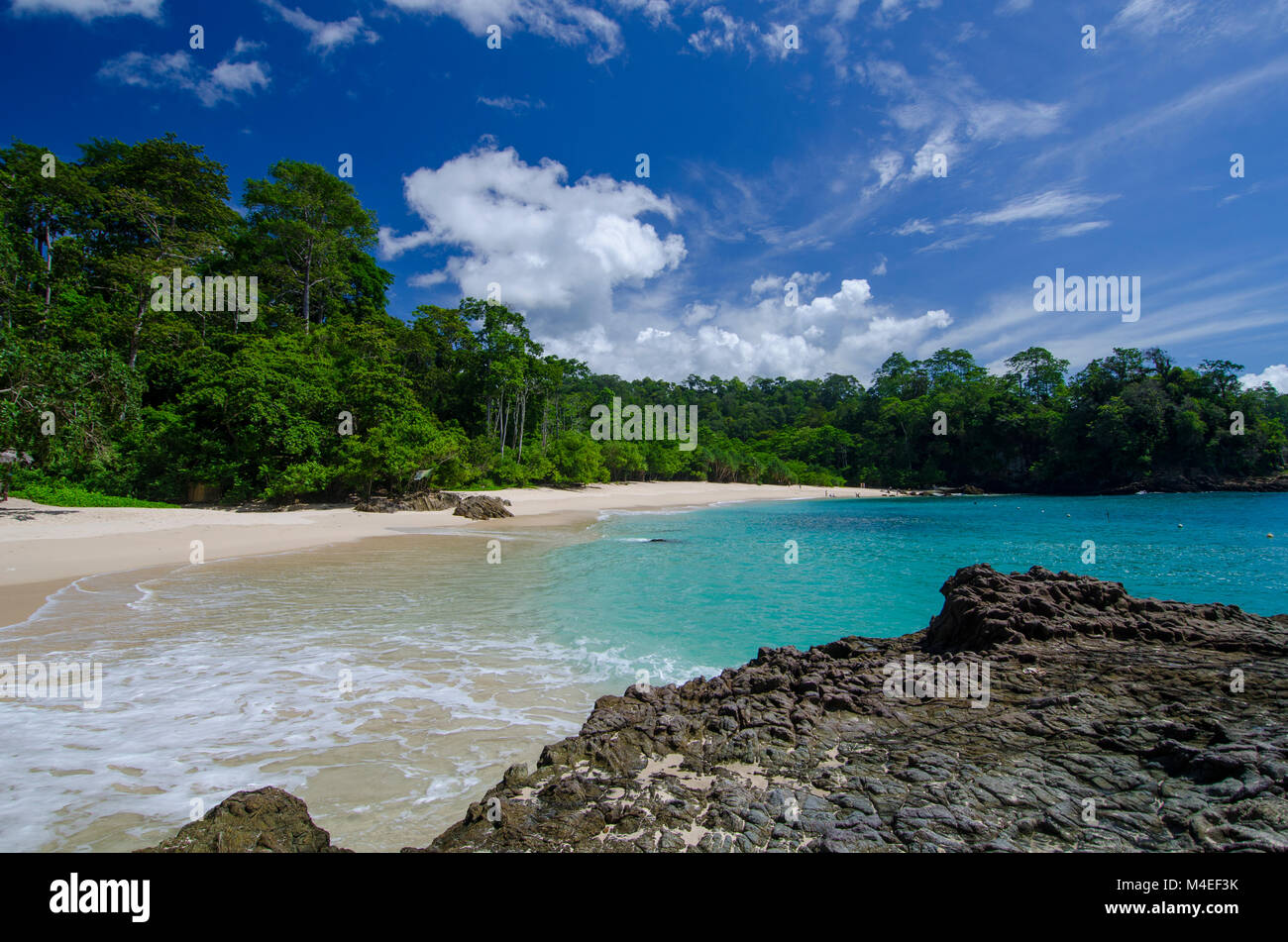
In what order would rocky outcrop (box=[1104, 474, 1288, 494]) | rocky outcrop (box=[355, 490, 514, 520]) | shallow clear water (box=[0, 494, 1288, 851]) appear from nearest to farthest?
shallow clear water (box=[0, 494, 1288, 851]), rocky outcrop (box=[355, 490, 514, 520]), rocky outcrop (box=[1104, 474, 1288, 494])

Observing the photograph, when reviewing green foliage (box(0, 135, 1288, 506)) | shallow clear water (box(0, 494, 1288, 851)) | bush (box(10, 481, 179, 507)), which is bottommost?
shallow clear water (box(0, 494, 1288, 851))

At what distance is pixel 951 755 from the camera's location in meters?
4.05

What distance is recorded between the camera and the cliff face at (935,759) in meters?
3.09

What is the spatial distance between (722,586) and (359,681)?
9.03 meters

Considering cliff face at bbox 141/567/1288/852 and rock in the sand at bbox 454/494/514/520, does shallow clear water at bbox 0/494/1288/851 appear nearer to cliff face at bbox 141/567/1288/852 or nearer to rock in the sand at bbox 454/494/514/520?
cliff face at bbox 141/567/1288/852

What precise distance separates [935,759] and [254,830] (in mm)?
4648

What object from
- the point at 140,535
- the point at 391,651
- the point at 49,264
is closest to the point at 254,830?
the point at 391,651

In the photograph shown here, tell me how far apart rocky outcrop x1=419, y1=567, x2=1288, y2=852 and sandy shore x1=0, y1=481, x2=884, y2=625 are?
1087cm

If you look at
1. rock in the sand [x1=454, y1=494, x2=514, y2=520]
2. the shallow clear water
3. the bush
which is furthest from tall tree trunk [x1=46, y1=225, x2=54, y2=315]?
the shallow clear water

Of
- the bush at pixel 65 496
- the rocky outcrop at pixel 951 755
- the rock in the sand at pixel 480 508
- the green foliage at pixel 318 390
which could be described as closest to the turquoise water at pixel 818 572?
the rocky outcrop at pixel 951 755

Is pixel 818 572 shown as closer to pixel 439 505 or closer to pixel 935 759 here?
pixel 935 759

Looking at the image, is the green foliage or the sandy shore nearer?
the sandy shore

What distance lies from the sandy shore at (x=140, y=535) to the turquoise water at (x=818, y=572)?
29.0 feet

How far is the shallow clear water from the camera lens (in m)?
4.26
